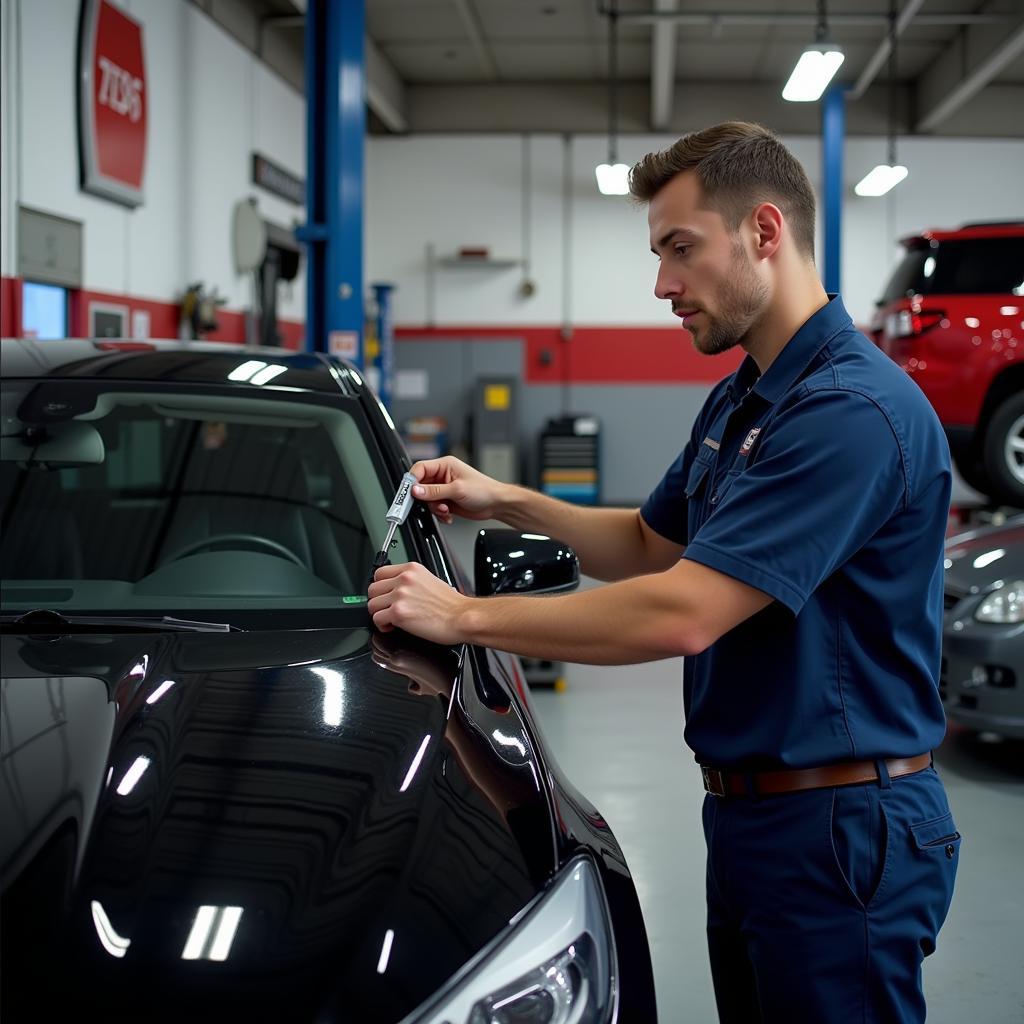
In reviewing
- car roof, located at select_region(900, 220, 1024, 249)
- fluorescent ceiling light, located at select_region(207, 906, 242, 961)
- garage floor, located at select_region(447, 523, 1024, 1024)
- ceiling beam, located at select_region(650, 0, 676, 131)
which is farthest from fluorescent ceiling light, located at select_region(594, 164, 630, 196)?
fluorescent ceiling light, located at select_region(207, 906, 242, 961)

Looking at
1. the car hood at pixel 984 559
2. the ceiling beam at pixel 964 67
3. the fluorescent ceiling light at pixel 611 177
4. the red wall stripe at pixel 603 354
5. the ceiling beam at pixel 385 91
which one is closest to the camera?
the car hood at pixel 984 559

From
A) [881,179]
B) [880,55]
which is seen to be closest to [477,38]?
[880,55]

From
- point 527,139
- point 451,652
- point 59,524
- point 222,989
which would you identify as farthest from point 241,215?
point 222,989

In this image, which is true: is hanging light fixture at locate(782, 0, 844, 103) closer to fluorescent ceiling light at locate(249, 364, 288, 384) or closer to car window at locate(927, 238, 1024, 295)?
car window at locate(927, 238, 1024, 295)

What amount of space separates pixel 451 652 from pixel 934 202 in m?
13.5

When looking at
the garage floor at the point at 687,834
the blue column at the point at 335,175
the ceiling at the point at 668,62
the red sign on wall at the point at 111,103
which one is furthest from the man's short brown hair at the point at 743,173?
the ceiling at the point at 668,62

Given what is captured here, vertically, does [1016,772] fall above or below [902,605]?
below

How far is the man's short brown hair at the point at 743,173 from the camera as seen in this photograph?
4.41ft

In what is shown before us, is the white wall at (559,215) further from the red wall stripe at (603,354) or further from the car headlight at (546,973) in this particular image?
the car headlight at (546,973)

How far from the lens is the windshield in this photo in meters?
1.84

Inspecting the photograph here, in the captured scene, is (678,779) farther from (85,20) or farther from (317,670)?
(85,20)

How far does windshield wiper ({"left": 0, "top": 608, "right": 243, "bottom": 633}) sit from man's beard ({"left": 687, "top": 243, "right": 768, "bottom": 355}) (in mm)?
826

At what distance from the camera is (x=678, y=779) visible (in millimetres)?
3930

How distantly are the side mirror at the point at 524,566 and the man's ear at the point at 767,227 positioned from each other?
2.14 ft
